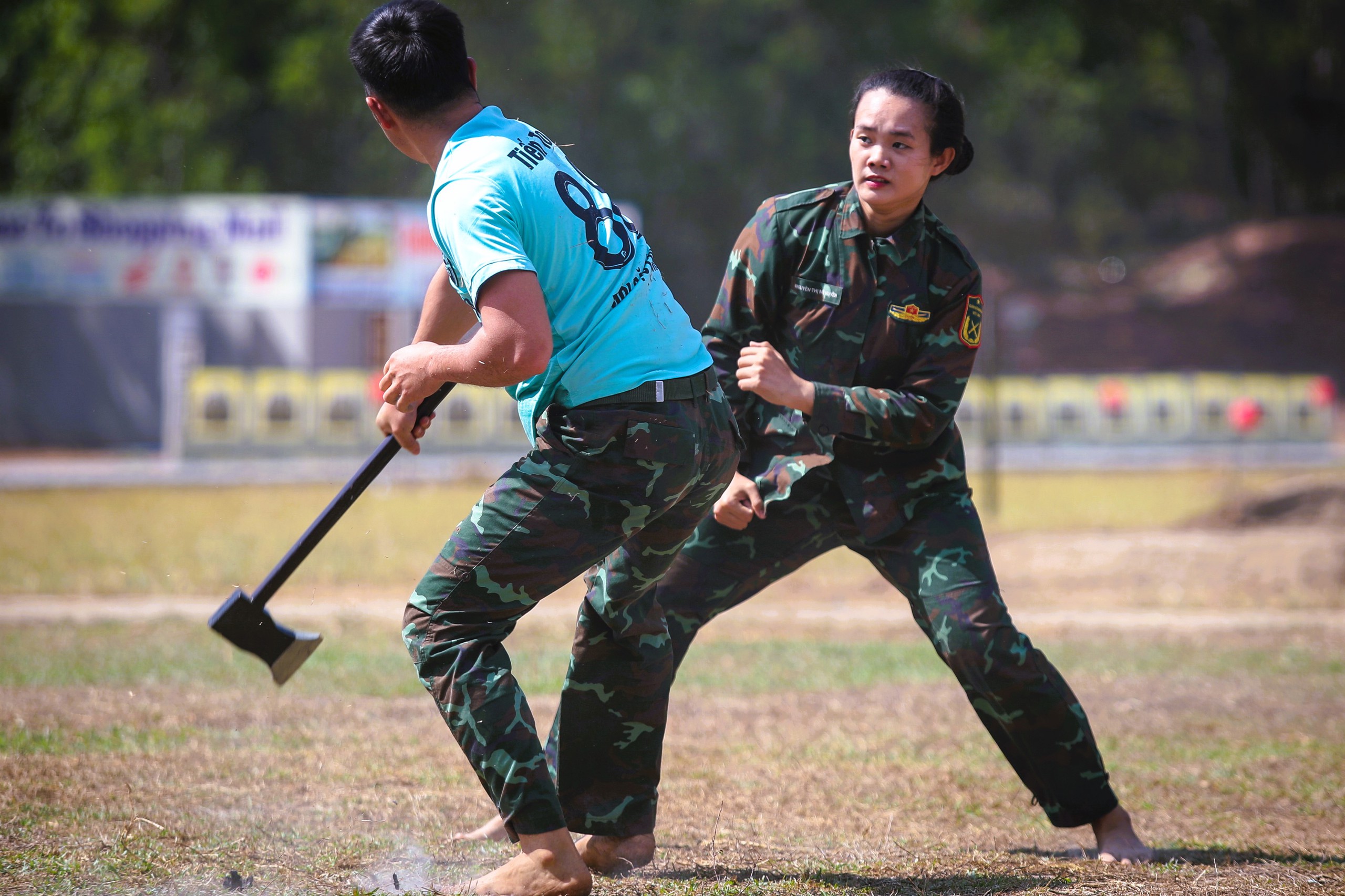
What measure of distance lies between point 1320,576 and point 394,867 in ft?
25.2

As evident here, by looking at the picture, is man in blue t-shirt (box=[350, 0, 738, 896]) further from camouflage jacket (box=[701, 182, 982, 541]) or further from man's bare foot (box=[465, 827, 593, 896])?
camouflage jacket (box=[701, 182, 982, 541])

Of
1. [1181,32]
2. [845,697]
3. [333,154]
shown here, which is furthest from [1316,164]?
[845,697]

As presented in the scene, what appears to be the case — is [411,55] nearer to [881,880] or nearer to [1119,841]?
[881,880]

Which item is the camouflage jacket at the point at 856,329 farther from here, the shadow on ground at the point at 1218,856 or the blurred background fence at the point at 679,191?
the blurred background fence at the point at 679,191

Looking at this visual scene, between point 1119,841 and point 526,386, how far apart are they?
1996mm

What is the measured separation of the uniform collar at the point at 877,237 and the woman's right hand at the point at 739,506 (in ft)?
2.36

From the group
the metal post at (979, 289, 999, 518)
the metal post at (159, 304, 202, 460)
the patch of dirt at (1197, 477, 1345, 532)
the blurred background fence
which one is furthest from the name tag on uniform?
the metal post at (159, 304, 202, 460)

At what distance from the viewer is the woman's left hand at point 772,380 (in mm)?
3238

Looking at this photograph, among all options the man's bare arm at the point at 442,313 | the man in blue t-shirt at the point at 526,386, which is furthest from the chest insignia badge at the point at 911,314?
the man's bare arm at the point at 442,313

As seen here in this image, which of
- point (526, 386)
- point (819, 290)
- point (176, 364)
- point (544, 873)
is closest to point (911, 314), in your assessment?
point (819, 290)

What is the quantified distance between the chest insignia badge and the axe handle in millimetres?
1185

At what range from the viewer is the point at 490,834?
3.57m

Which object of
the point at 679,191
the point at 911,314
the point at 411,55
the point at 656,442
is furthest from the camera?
the point at 679,191

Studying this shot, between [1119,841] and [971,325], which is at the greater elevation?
[971,325]
